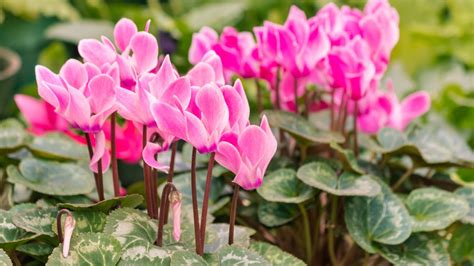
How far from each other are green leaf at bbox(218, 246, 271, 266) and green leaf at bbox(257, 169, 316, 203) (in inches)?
7.6

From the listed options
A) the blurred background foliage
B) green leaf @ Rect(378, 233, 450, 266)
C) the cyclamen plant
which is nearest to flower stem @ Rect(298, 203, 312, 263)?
the cyclamen plant

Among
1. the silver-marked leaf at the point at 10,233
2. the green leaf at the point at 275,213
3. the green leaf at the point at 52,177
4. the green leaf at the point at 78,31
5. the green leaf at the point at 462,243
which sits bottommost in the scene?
the green leaf at the point at 462,243

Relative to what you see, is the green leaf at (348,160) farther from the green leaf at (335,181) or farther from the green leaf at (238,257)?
the green leaf at (238,257)

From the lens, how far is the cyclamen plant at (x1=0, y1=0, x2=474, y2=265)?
785 mm

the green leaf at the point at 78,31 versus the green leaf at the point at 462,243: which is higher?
the green leaf at the point at 78,31

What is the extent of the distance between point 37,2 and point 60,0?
12 cm

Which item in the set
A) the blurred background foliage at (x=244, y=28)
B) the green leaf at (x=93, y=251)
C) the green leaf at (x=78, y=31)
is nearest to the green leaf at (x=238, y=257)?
the green leaf at (x=93, y=251)

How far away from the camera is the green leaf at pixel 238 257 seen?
31.7 inches

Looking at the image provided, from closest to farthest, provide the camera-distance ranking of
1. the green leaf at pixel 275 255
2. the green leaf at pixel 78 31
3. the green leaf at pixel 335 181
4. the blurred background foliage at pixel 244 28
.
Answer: the green leaf at pixel 275 255 < the green leaf at pixel 335 181 < the blurred background foliage at pixel 244 28 < the green leaf at pixel 78 31

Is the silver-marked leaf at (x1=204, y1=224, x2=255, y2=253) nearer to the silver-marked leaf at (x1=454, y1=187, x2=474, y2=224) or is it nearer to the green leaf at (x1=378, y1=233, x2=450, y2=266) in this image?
the green leaf at (x1=378, y1=233, x2=450, y2=266)

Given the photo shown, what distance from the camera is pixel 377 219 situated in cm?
103

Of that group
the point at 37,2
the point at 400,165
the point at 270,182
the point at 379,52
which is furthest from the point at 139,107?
the point at 37,2

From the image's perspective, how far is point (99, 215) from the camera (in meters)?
0.88

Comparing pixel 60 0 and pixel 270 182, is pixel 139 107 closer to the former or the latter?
pixel 270 182
